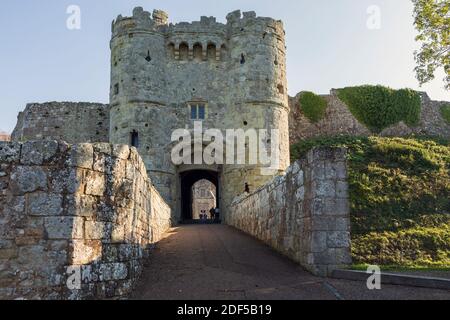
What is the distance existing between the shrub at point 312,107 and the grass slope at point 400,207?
1366 cm

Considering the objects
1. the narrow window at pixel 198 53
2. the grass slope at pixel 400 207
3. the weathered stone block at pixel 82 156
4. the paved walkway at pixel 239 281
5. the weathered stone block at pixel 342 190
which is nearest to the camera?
the weathered stone block at pixel 82 156

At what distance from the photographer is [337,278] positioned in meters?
7.11

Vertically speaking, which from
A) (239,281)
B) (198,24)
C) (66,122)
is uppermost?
(198,24)

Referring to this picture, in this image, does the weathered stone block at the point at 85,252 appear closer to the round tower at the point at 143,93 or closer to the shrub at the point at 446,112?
the round tower at the point at 143,93

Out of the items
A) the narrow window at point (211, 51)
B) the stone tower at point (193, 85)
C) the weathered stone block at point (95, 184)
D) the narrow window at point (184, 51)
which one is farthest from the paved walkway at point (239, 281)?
the narrow window at point (211, 51)

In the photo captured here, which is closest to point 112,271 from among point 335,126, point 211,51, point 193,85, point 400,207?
point 400,207

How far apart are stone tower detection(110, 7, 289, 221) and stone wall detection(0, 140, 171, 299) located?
1705 cm

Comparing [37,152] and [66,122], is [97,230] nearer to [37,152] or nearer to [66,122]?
[37,152]

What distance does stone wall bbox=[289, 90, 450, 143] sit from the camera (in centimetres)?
3272

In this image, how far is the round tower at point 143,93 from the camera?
76.5 ft

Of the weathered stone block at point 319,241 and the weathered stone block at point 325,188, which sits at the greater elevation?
the weathered stone block at point 325,188

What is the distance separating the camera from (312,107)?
33.3 meters

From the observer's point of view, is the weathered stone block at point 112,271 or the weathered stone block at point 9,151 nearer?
the weathered stone block at point 9,151

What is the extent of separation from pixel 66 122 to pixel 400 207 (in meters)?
22.8
